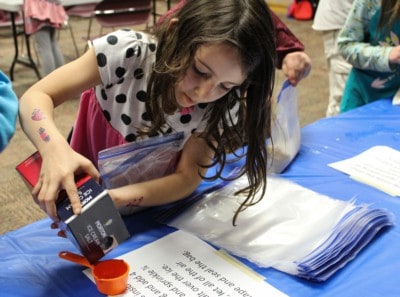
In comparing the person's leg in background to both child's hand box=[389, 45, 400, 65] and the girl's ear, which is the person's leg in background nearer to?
child's hand box=[389, 45, 400, 65]

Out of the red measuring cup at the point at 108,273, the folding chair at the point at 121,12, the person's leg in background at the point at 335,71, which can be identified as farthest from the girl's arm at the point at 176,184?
the folding chair at the point at 121,12

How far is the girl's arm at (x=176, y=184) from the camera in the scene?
940 millimetres

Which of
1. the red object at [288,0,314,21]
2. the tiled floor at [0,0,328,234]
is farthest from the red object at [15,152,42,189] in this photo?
the red object at [288,0,314,21]

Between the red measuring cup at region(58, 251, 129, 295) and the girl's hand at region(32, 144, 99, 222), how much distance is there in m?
0.12

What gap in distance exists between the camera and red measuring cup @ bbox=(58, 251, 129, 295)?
0.78 m

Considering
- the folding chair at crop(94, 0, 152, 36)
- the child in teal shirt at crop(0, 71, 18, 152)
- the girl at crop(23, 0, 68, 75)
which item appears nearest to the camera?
the child in teal shirt at crop(0, 71, 18, 152)

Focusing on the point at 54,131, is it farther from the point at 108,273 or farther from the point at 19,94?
the point at 19,94

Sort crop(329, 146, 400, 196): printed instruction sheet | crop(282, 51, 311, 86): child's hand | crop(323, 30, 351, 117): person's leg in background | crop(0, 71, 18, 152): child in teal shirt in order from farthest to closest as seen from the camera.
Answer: crop(323, 30, 351, 117): person's leg in background, crop(282, 51, 311, 86): child's hand, crop(329, 146, 400, 196): printed instruction sheet, crop(0, 71, 18, 152): child in teal shirt

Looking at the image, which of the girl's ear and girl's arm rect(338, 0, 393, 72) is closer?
the girl's ear

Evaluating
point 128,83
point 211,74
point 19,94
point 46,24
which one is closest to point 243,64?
point 211,74

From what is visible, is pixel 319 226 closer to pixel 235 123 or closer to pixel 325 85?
pixel 235 123

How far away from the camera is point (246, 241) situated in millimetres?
927

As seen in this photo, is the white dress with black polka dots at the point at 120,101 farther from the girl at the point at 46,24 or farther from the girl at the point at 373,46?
the girl at the point at 46,24

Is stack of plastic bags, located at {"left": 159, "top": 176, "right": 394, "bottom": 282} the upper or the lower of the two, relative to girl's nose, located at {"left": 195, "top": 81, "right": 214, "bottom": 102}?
lower
